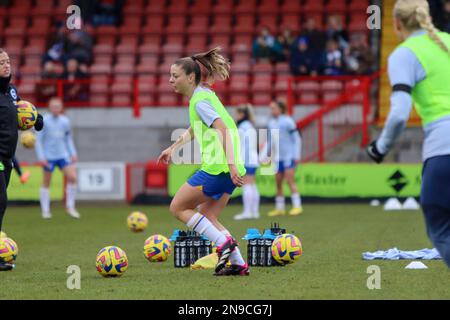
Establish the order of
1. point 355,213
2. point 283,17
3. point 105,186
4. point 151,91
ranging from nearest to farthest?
point 355,213
point 105,186
point 151,91
point 283,17

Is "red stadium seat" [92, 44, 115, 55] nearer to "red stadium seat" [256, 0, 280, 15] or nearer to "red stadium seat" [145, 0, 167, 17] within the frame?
"red stadium seat" [145, 0, 167, 17]

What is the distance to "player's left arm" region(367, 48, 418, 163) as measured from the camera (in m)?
6.93

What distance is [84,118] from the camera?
2658cm

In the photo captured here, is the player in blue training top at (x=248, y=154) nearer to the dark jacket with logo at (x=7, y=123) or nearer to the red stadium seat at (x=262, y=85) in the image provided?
the red stadium seat at (x=262, y=85)

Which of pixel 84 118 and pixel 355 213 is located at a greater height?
pixel 84 118

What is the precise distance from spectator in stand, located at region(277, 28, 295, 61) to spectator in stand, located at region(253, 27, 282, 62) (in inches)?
6.4

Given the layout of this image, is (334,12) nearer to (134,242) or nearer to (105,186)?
(105,186)

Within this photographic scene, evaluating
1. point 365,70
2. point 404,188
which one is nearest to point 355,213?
point 404,188

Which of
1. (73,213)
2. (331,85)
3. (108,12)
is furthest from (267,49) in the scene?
(73,213)

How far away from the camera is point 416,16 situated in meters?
7.12

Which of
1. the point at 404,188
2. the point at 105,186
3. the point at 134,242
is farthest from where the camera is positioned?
the point at 105,186

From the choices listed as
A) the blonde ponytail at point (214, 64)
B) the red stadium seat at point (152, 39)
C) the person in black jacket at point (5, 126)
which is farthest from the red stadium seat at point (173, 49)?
the blonde ponytail at point (214, 64)

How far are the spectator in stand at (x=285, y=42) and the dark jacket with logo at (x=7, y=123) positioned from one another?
17.0m
